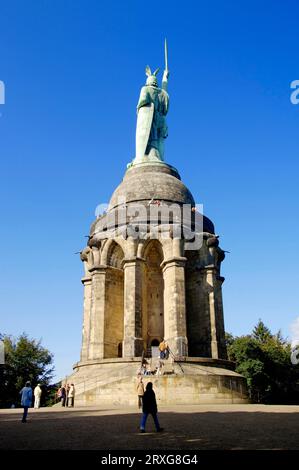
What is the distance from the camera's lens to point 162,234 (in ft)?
85.7

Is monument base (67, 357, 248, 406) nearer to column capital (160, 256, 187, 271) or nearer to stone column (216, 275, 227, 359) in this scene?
stone column (216, 275, 227, 359)

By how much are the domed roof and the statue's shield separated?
102 inches

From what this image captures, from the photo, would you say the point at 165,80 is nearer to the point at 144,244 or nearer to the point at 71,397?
the point at 144,244

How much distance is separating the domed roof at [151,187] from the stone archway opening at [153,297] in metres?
3.52

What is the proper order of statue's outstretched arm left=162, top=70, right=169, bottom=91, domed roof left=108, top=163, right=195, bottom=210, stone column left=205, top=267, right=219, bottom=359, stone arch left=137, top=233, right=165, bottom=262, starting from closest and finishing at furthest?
stone column left=205, top=267, right=219, bottom=359 → stone arch left=137, top=233, right=165, bottom=262 → domed roof left=108, top=163, right=195, bottom=210 → statue's outstretched arm left=162, top=70, right=169, bottom=91

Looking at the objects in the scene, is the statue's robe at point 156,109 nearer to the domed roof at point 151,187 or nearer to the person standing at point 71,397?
the domed roof at point 151,187

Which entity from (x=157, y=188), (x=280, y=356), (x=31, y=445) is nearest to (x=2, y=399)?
(x=157, y=188)

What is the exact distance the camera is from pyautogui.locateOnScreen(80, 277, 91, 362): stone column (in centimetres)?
2770

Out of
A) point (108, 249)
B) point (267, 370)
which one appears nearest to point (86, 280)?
point (108, 249)

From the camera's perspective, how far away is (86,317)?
93.8 feet

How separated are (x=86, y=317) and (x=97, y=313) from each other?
2.65m

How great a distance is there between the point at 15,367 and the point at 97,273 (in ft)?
48.5

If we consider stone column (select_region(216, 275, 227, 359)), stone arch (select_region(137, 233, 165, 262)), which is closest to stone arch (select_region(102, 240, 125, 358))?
stone arch (select_region(137, 233, 165, 262))
